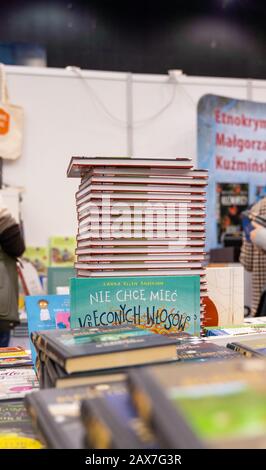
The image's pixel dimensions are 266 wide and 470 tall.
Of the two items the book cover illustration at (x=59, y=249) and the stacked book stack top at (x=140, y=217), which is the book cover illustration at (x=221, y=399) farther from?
the book cover illustration at (x=59, y=249)

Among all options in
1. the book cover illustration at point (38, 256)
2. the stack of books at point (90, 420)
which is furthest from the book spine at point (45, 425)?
the book cover illustration at point (38, 256)

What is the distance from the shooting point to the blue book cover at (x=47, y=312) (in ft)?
4.76

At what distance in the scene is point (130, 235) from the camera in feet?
4.87

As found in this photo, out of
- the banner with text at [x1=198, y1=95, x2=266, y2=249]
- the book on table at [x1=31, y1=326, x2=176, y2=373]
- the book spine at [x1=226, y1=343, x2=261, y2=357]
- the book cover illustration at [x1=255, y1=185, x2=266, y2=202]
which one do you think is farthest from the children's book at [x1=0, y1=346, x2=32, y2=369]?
the book cover illustration at [x1=255, y1=185, x2=266, y2=202]

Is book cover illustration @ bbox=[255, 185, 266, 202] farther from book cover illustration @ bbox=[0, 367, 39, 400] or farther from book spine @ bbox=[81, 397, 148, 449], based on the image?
book spine @ bbox=[81, 397, 148, 449]

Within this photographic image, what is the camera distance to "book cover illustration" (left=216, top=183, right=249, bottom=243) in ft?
14.4

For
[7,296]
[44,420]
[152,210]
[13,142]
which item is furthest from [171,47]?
[44,420]

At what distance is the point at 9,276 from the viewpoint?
10.0ft

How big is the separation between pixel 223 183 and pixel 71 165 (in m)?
3.06

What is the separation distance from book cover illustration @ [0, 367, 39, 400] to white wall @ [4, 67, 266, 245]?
306 centimetres

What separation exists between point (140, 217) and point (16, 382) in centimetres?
55

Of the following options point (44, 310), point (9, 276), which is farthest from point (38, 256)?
point (44, 310)

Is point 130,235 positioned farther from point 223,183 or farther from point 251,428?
point 223,183

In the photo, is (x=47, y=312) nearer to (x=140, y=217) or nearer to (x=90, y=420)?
(x=140, y=217)
